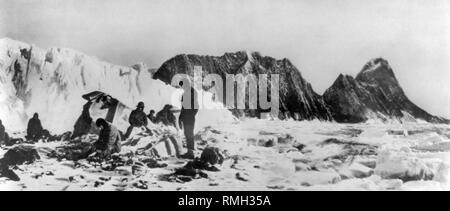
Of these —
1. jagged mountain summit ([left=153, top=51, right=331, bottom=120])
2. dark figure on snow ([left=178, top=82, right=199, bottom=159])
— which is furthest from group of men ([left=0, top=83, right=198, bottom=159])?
jagged mountain summit ([left=153, top=51, right=331, bottom=120])

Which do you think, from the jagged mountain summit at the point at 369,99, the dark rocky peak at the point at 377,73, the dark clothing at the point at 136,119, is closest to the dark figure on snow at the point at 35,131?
the dark clothing at the point at 136,119

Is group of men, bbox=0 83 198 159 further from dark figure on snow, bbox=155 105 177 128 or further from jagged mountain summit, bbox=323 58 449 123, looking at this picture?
jagged mountain summit, bbox=323 58 449 123

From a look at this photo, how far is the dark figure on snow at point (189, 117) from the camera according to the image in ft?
20.5

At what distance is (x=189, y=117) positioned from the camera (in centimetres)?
630

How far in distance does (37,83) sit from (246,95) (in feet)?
8.87

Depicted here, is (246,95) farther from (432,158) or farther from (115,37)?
(432,158)

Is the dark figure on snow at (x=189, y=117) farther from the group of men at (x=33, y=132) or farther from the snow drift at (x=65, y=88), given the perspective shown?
the group of men at (x=33, y=132)

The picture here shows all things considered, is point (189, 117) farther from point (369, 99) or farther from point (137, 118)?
point (369, 99)

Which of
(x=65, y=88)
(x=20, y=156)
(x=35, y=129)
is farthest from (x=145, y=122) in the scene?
(x=20, y=156)

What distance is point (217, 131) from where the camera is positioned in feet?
20.5

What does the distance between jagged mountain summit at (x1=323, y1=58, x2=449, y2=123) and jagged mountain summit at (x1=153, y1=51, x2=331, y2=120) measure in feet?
→ 0.63

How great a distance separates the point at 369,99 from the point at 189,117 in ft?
7.62

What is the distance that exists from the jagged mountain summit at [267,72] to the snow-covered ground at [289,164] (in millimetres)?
207
